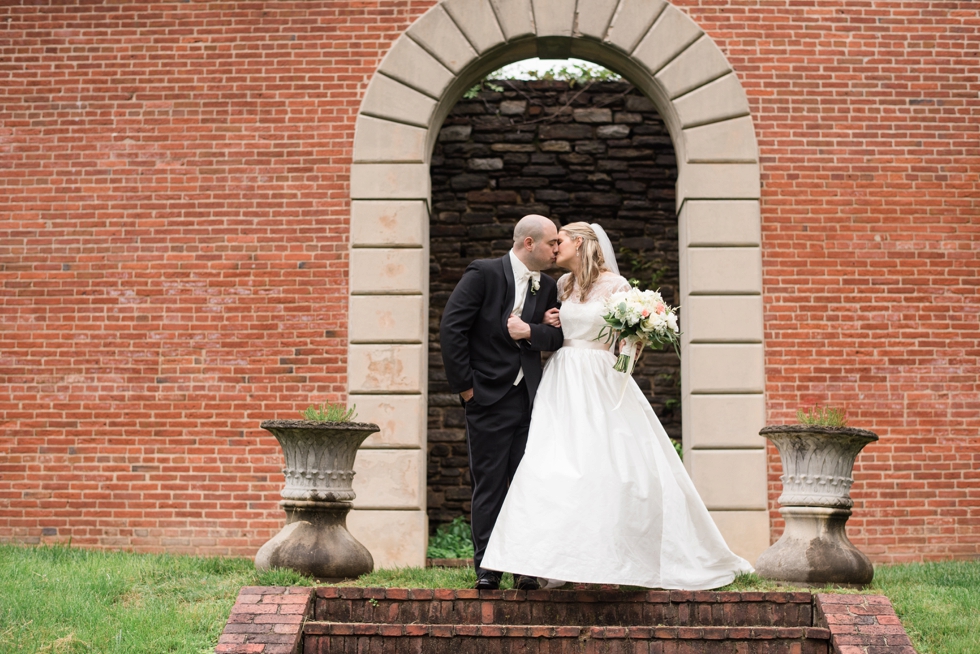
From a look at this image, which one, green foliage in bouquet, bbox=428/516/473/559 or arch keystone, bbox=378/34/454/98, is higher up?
arch keystone, bbox=378/34/454/98

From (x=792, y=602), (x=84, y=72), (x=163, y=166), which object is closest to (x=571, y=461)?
(x=792, y=602)

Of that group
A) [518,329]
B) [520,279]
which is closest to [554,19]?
[520,279]

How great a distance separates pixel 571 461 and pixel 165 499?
362 cm

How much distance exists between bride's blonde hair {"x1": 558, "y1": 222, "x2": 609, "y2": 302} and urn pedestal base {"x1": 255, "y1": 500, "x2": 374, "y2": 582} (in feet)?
6.01

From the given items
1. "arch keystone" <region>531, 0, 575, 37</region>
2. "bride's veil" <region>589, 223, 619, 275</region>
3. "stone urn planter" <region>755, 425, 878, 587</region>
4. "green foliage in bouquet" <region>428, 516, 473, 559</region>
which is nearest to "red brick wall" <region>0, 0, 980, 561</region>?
"arch keystone" <region>531, 0, 575, 37</region>

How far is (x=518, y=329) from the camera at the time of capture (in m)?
5.06

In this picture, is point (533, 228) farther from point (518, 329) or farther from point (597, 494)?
point (597, 494)

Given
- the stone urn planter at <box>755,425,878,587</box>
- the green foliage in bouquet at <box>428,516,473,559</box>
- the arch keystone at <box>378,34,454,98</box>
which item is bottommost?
the green foliage in bouquet at <box>428,516,473,559</box>

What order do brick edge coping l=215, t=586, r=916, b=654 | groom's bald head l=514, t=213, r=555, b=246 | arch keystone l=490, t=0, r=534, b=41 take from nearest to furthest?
brick edge coping l=215, t=586, r=916, b=654, groom's bald head l=514, t=213, r=555, b=246, arch keystone l=490, t=0, r=534, b=41

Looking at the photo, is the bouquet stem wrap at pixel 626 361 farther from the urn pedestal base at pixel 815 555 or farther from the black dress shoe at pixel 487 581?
the urn pedestal base at pixel 815 555

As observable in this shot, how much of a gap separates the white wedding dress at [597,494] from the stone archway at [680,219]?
1854 mm

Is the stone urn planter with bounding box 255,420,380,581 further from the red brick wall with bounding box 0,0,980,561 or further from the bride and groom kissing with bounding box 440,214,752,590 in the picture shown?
the red brick wall with bounding box 0,0,980,561

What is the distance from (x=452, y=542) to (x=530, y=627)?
17.9ft

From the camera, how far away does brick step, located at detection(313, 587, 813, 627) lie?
474 centimetres
